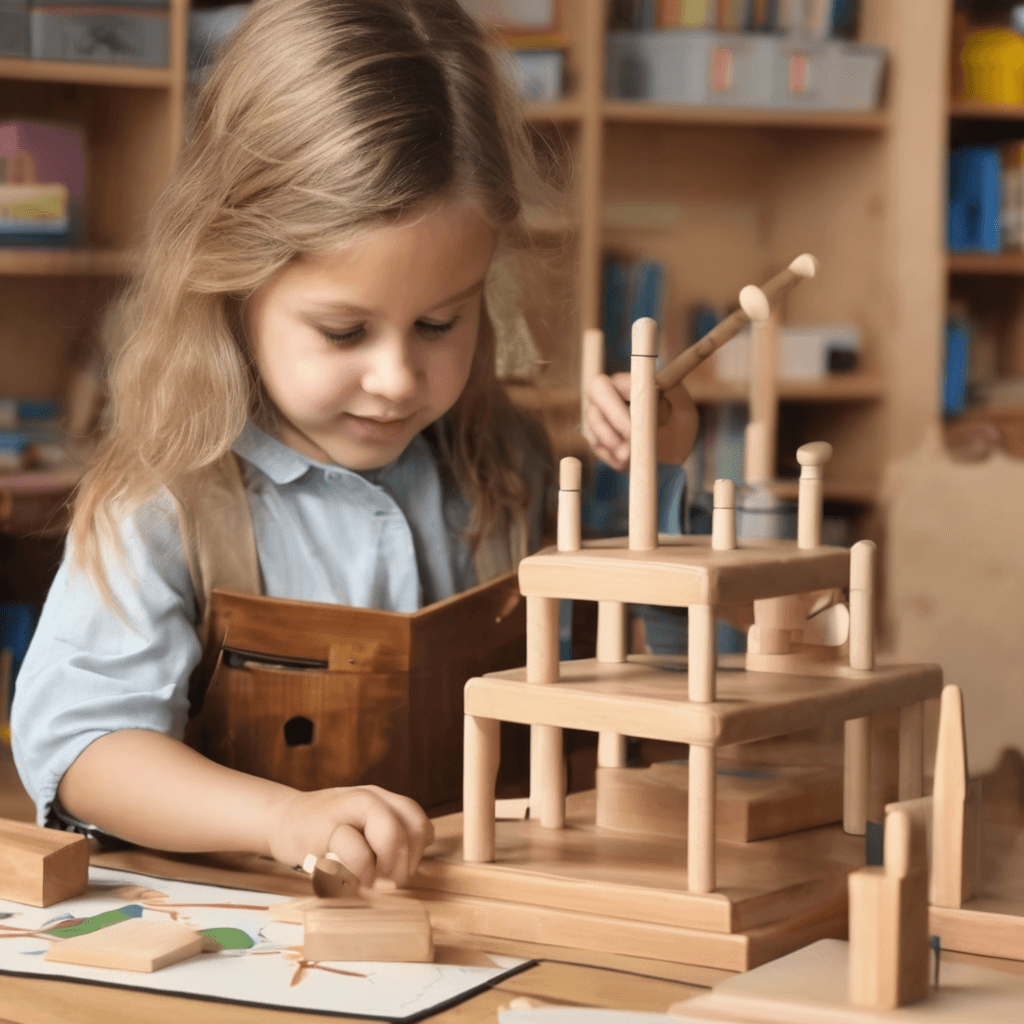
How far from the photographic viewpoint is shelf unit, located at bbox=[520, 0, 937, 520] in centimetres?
264

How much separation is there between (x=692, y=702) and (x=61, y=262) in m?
1.83

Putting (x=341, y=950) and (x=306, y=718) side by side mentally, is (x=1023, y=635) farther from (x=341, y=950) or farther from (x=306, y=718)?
(x=341, y=950)

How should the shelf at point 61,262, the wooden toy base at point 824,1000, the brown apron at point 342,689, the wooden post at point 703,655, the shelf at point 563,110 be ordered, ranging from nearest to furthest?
the wooden toy base at point 824,1000, the wooden post at point 703,655, the brown apron at point 342,689, the shelf at point 61,262, the shelf at point 563,110

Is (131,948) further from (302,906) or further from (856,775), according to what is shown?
(856,775)

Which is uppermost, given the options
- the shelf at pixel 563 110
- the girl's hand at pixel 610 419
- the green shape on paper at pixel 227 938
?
the shelf at pixel 563 110

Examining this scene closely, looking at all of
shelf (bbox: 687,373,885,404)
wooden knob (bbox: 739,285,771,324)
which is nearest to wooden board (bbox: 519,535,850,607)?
wooden knob (bbox: 739,285,771,324)

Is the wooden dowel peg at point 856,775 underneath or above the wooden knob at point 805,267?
underneath

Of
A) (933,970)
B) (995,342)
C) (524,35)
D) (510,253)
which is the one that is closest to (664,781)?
(933,970)

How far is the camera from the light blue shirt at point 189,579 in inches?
33.5

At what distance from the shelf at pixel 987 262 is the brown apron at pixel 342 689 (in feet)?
7.10

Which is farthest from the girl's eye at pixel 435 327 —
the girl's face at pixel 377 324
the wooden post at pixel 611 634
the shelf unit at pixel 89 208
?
the shelf unit at pixel 89 208

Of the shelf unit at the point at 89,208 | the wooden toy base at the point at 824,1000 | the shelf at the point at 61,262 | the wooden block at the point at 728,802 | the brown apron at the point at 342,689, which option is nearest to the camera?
the wooden toy base at the point at 824,1000

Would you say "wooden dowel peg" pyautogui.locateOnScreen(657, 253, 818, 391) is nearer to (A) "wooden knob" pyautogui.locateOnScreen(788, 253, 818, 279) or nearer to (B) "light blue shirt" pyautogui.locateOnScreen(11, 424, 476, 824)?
(A) "wooden knob" pyautogui.locateOnScreen(788, 253, 818, 279)

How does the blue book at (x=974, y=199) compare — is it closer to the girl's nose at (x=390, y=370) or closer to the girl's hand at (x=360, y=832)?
the girl's nose at (x=390, y=370)
